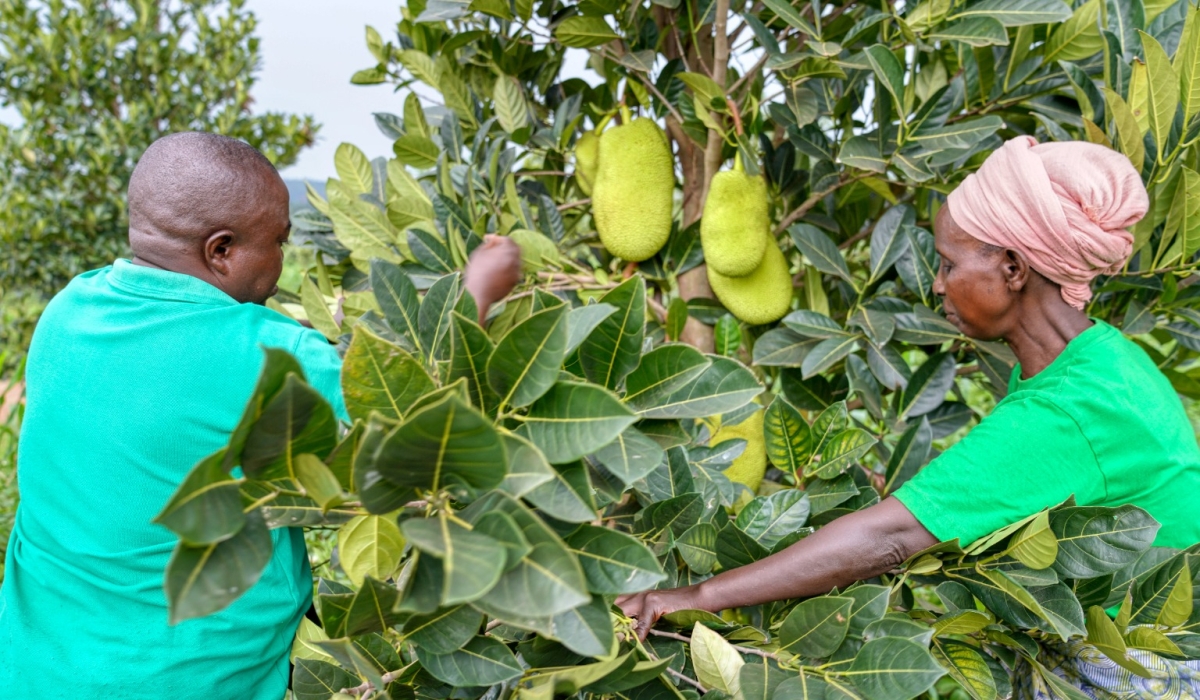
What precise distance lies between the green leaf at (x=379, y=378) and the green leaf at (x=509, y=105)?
0.96m

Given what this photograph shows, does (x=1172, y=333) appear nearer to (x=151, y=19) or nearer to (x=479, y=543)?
(x=479, y=543)

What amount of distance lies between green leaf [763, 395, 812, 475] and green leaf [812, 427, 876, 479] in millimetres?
→ 30

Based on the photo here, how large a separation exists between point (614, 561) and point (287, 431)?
0.24 metres

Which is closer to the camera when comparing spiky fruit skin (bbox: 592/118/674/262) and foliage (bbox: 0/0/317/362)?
spiky fruit skin (bbox: 592/118/674/262)

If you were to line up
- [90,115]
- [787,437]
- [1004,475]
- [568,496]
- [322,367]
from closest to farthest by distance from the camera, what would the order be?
1. [568,496]
2. [322,367]
3. [1004,475]
4. [787,437]
5. [90,115]

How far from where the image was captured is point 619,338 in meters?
0.71

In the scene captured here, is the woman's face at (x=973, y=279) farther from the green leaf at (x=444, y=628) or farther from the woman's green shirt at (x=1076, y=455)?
the green leaf at (x=444, y=628)

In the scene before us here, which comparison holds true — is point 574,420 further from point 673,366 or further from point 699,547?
point 699,547

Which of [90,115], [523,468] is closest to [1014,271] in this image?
[523,468]

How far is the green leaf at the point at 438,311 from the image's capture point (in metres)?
0.76

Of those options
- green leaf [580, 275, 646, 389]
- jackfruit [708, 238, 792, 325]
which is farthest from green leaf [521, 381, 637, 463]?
jackfruit [708, 238, 792, 325]

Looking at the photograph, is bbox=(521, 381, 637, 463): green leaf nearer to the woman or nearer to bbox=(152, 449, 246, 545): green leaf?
bbox=(152, 449, 246, 545): green leaf

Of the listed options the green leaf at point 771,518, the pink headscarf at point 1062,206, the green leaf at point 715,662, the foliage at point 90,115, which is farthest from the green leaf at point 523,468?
the foliage at point 90,115

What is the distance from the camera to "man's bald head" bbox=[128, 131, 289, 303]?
36.4 inches
